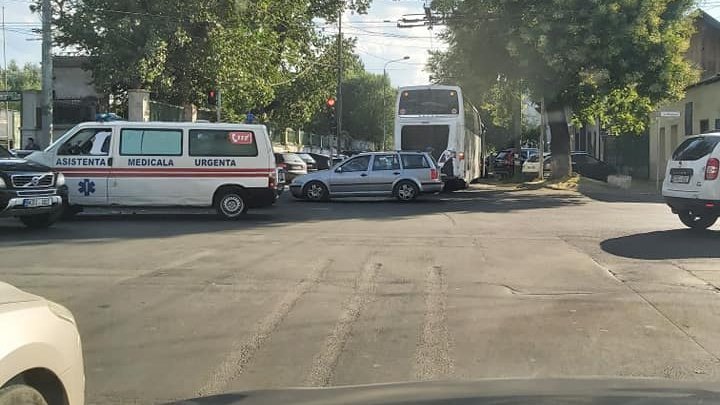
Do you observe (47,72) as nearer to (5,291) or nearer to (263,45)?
(263,45)

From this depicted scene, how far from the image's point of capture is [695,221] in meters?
13.0

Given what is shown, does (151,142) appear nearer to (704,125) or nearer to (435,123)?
(435,123)

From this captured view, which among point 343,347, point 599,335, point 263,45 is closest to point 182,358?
point 343,347

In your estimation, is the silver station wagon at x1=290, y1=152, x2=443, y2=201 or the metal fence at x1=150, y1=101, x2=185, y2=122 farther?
the metal fence at x1=150, y1=101, x2=185, y2=122

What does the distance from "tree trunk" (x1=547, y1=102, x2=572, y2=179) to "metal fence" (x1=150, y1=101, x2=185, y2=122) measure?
49.8 feet

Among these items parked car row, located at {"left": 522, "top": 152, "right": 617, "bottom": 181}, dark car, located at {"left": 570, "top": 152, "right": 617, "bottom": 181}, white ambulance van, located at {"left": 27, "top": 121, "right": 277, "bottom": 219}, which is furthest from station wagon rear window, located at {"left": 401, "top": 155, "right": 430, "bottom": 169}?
dark car, located at {"left": 570, "top": 152, "right": 617, "bottom": 181}

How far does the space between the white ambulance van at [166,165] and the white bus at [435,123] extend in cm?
945

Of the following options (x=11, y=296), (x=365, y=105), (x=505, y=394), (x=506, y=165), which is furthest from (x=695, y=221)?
(x=365, y=105)

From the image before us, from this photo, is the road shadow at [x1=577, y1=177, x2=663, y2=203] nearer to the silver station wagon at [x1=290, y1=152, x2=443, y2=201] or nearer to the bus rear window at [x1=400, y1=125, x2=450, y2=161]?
the bus rear window at [x1=400, y1=125, x2=450, y2=161]

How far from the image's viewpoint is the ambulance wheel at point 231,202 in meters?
14.9

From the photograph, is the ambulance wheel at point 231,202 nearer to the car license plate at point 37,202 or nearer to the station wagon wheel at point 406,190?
the car license plate at point 37,202

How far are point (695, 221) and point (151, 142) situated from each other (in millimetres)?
10830

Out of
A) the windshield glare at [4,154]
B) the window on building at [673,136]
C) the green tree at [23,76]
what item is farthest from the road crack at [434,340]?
the green tree at [23,76]

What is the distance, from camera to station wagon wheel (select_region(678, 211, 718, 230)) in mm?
12727
